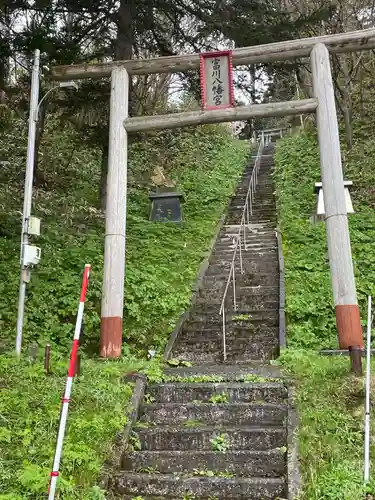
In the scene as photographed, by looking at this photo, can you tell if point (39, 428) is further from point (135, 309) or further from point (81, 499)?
point (135, 309)

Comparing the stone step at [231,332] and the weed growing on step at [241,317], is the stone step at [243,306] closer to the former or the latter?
the weed growing on step at [241,317]

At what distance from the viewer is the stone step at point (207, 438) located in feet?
16.5

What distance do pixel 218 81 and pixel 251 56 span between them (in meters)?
0.70

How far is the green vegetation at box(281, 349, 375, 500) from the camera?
13.6 feet

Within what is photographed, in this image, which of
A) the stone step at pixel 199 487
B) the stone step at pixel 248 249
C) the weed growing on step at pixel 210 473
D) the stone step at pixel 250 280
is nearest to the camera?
the stone step at pixel 199 487

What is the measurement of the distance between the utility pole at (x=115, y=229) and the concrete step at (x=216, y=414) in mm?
2095

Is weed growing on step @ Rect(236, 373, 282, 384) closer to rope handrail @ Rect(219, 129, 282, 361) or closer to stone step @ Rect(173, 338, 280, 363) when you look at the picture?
stone step @ Rect(173, 338, 280, 363)

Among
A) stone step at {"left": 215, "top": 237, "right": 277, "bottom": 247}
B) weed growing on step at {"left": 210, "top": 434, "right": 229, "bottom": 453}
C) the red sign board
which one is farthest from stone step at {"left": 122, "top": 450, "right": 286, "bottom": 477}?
stone step at {"left": 215, "top": 237, "right": 277, "bottom": 247}

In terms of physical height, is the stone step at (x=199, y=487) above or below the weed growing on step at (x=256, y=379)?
below

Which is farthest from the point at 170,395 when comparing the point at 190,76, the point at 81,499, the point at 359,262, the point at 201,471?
the point at 190,76

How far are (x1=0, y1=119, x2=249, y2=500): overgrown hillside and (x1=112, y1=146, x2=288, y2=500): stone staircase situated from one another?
14.9 inches

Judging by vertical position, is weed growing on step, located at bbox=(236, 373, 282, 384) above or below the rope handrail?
below

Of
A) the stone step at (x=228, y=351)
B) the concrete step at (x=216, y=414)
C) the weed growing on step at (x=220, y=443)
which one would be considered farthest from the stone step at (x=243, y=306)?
the weed growing on step at (x=220, y=443)

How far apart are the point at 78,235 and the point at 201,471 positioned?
8.13m
